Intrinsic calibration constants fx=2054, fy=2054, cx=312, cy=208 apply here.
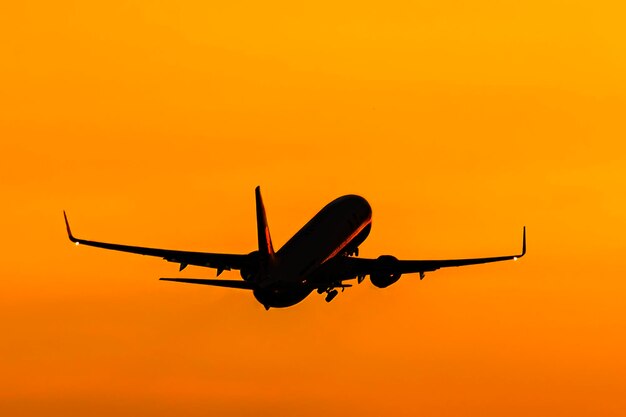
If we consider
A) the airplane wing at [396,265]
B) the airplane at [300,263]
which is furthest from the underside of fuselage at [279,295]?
the airplane wing at [396,265]

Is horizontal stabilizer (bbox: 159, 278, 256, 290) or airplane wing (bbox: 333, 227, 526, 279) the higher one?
airplane wing (bbox: 333, 227, 526, 279)

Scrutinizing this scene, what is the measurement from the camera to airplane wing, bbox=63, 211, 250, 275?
14750 centimetres

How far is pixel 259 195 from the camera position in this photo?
14525 cm

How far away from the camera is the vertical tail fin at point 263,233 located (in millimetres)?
143375

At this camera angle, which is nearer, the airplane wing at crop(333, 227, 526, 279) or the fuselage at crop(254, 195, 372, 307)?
the fuselage at crop(254, 195, 372, 307)

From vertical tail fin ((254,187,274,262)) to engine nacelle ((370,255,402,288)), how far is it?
39.1 feet

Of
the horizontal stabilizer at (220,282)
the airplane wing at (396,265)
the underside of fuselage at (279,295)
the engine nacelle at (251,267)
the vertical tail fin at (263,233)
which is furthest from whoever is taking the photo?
the airplane wing at (396,265)

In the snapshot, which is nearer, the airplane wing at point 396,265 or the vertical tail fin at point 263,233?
the vertical tail fin at point 263,233

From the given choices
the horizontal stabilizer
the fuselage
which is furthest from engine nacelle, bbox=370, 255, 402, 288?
the horizontal stabilizer

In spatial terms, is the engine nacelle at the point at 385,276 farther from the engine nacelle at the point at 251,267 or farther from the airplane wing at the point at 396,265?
the engine nacelle at the point at 251,267

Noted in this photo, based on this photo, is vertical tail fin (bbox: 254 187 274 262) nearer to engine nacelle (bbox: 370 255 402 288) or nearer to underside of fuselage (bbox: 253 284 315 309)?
underside of fuselage (bbox: 253 284 315 309)

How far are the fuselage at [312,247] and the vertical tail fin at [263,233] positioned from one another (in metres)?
0.84

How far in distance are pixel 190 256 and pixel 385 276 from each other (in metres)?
15.7

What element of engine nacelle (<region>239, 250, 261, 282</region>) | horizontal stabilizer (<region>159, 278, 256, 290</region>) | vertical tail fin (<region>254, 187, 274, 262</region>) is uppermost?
vertical tail fin (<region>254, 187, 274, 262</region>)
